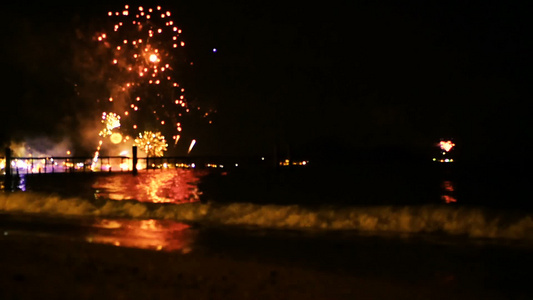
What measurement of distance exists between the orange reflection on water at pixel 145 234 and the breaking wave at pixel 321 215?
945mm

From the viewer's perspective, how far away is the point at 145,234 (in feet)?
35.1

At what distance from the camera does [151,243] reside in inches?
379

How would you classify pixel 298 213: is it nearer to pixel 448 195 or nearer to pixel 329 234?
pixel 329 234

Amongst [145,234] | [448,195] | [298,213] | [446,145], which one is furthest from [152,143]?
[145,234]

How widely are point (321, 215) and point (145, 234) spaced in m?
3.91

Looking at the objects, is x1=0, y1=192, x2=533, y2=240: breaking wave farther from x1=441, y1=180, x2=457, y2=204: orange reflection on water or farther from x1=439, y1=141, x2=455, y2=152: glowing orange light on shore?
x1=439, y1=141, x2=455, y2=152: glowing orange light on shore

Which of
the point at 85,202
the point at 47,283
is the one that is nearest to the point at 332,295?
the point at 47,283

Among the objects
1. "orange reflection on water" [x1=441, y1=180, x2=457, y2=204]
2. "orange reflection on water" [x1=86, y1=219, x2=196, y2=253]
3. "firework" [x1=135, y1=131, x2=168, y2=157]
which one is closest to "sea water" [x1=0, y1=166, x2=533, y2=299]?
"orange reflection on water" [x1=86, y1=219, x2=196, y2=253]

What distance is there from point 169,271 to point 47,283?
153 cm

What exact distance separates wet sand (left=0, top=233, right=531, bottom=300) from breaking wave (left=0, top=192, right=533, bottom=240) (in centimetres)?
400

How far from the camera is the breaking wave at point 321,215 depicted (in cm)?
1130

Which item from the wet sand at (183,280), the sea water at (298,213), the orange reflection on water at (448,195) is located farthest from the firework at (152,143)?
the wet sand at (183,280)

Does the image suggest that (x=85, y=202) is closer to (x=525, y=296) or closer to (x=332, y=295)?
(x=332, y=295)

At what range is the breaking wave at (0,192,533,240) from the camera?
37.1 ft
